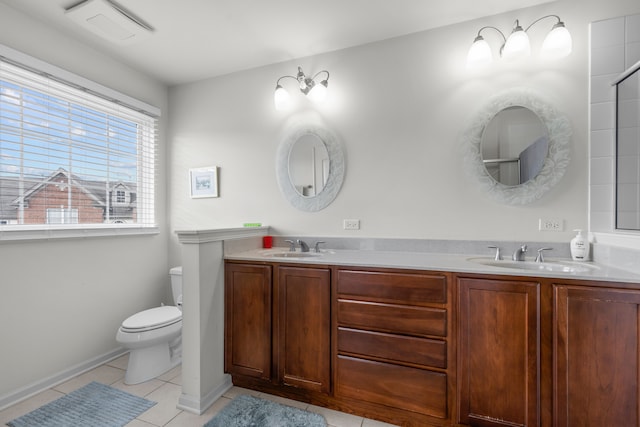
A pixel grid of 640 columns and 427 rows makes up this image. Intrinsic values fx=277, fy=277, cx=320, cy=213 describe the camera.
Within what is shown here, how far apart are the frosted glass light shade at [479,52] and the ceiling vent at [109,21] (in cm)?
227

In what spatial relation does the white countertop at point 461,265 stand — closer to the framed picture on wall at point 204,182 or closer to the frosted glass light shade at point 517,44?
the framed picture on wall at point 204,182

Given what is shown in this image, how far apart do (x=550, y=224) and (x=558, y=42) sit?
3.66 ft

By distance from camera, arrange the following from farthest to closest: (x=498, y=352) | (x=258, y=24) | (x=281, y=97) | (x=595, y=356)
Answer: (x=281, y=97), (x=258, y=24), (x=498, y=352), (x=595, y=356)

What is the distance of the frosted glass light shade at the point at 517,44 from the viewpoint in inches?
67.9

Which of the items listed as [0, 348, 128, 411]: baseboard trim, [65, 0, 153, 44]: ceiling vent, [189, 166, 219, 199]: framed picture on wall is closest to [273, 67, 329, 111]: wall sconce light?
[189, 166, 219, 199]: framed picture on wall

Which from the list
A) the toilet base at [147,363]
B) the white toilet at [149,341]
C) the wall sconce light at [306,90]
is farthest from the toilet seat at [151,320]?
the wall sconce light at [306,90]

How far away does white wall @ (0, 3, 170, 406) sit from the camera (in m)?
1.79

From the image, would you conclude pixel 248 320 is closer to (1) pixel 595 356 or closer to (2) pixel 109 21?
(1) pixel 595 356

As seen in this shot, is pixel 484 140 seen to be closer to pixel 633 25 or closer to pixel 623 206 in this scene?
pixel 623 206

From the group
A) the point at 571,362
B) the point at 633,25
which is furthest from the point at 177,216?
the point at 633,25

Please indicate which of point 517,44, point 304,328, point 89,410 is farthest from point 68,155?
point 517,44

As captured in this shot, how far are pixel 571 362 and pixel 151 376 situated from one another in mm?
2594

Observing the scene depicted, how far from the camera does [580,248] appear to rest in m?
1.65

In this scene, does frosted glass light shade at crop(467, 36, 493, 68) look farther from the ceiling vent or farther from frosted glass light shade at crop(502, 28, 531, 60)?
the ceiling vent
